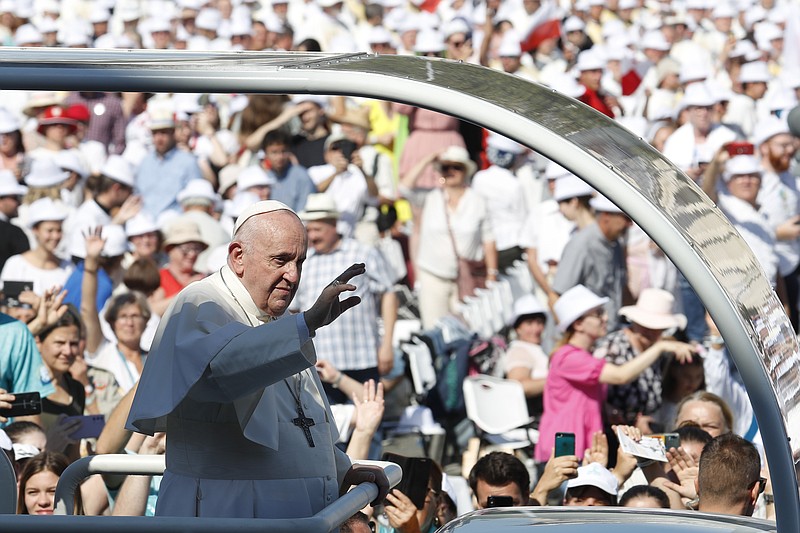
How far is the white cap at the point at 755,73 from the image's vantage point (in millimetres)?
13836

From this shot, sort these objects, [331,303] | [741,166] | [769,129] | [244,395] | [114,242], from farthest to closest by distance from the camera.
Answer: [769,129], [741,166], [114,242], [244,395], [331,303]

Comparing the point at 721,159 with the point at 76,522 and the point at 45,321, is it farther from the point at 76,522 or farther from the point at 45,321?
the point at 76,522

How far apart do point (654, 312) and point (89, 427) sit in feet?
12.4

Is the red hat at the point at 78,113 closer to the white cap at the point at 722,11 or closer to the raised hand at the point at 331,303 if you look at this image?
the white cap at the point at 722,11

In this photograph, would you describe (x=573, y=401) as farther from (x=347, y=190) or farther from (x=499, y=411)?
(x=347, y=190)

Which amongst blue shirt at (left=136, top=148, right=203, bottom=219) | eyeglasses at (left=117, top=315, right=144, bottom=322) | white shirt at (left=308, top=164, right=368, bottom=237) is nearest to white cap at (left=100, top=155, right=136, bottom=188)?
blue shirt at (left=136, top=148, right=203, bottom=219)

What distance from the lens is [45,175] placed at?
10.4 metres

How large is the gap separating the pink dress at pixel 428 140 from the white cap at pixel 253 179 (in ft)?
4.78

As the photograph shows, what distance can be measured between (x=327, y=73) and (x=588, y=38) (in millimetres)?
12689

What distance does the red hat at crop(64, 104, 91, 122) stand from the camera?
39.1 ft

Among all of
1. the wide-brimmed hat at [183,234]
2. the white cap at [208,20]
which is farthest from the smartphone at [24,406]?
the white cap at [208,20]

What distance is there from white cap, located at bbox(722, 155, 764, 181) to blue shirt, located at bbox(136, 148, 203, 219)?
13.8 feet

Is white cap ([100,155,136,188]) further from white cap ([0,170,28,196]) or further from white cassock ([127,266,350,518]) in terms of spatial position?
white cassock ([127,266,350,518])

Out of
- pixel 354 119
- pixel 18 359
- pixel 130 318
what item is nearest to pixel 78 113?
pixel 354 119
